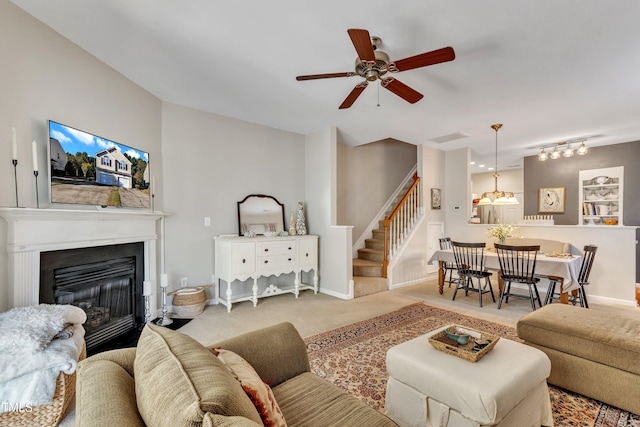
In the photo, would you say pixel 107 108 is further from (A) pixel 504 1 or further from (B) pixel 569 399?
(B) pixel 569 399

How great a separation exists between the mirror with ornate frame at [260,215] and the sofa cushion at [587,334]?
326cm

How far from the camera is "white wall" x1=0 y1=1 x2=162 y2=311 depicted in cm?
202

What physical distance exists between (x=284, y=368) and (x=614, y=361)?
2.03m

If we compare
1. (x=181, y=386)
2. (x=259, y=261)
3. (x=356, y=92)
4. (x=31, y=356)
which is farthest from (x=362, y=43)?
(x=259, y=261)

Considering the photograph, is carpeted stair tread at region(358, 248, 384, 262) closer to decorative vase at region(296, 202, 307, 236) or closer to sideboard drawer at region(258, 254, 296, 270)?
decorative vase at region(296, 202, 307, 236)

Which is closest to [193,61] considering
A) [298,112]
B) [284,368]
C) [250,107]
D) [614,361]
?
[250,107]

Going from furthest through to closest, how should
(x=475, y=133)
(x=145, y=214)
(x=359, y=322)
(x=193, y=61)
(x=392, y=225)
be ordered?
(x=392, y=225) → (x=475, y=133) → (x=359, y=322) → (x=145, y=214) → (x=193, y=61)

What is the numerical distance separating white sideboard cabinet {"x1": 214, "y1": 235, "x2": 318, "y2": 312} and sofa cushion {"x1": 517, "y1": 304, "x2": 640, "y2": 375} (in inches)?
111

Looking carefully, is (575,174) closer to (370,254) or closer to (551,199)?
(551,199)

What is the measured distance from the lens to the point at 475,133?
489cm

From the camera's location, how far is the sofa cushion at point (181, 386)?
673 mm

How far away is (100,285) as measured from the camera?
109 inches

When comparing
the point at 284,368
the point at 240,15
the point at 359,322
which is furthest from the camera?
the point at 359,322

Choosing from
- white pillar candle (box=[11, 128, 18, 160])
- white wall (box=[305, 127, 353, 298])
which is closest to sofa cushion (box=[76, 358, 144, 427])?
white pillar candle (box=[11, 128, 18, 160])
